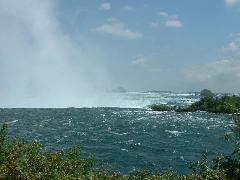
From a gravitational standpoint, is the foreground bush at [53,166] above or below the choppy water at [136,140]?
above

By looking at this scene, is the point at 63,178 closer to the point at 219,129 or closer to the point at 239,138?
the point at 239,138

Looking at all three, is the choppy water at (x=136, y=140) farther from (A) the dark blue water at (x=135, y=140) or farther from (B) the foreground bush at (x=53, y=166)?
(B) the foreground bush at (x=53, y=166)

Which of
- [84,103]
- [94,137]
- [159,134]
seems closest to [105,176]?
[94,137]

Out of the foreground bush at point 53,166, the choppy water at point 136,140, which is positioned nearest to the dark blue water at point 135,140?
the choppy water at point 136,140

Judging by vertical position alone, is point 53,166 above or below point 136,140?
above

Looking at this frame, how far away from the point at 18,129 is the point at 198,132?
24456 mm

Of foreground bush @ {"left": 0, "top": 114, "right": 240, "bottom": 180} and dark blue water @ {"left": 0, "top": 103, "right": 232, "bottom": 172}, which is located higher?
foreground bush @ {"left": 0, "top": 114, "right": 240, "bottom": 180}

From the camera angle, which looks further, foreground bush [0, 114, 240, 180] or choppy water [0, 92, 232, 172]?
choppy water [0, 92, 232, 172]

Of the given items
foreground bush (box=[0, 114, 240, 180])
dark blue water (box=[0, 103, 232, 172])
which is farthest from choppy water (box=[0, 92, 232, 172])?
foreground bush (box=[0, 114, 240, 180])

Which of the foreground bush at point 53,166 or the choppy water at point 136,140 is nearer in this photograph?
the foreground bush at point 53,166

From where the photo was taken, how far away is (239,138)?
14766 millimetres

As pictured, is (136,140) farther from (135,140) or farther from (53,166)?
(53,166)

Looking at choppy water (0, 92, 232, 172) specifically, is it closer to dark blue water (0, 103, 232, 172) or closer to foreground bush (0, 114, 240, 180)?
dark blue water (0, 103, 232, 172)

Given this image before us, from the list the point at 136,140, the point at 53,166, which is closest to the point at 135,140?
the point at 136,140
